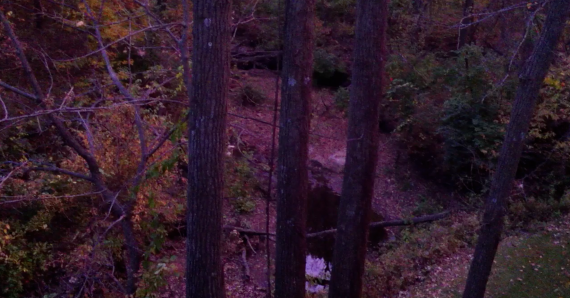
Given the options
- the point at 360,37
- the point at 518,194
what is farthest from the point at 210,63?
the point at 518,194

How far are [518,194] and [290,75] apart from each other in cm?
854

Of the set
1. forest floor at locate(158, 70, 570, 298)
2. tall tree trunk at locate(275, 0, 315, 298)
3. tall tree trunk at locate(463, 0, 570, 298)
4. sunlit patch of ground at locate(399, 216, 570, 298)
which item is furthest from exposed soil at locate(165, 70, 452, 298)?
tall tree trunk at locate(463, 0, 570, 298)

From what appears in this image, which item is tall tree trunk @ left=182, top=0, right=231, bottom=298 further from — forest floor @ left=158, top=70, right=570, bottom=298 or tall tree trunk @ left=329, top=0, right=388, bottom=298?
tall tree trunk @ left=329, top=0, right=388, bottom=298

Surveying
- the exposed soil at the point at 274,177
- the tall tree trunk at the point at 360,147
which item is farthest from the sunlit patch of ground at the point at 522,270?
the exposed soil at the point at 274,177

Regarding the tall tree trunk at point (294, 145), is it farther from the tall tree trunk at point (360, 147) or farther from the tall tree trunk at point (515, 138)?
the tall tree trunk at point (515, 138)

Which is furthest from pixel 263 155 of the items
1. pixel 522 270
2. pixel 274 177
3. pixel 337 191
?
pixel 522 270

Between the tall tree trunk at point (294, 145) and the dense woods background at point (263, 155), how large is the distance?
0.8 inches

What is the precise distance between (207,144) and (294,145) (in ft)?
5.89

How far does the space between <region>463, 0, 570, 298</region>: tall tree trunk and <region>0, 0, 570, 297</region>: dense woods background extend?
0.03 meters

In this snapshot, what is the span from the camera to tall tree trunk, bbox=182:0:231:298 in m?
4.65

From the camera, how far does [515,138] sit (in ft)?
18.6

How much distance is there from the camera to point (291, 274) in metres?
6.59

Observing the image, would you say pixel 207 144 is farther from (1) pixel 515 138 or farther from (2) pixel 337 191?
(2) pixel 337 191

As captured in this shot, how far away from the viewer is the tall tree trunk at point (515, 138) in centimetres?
531
